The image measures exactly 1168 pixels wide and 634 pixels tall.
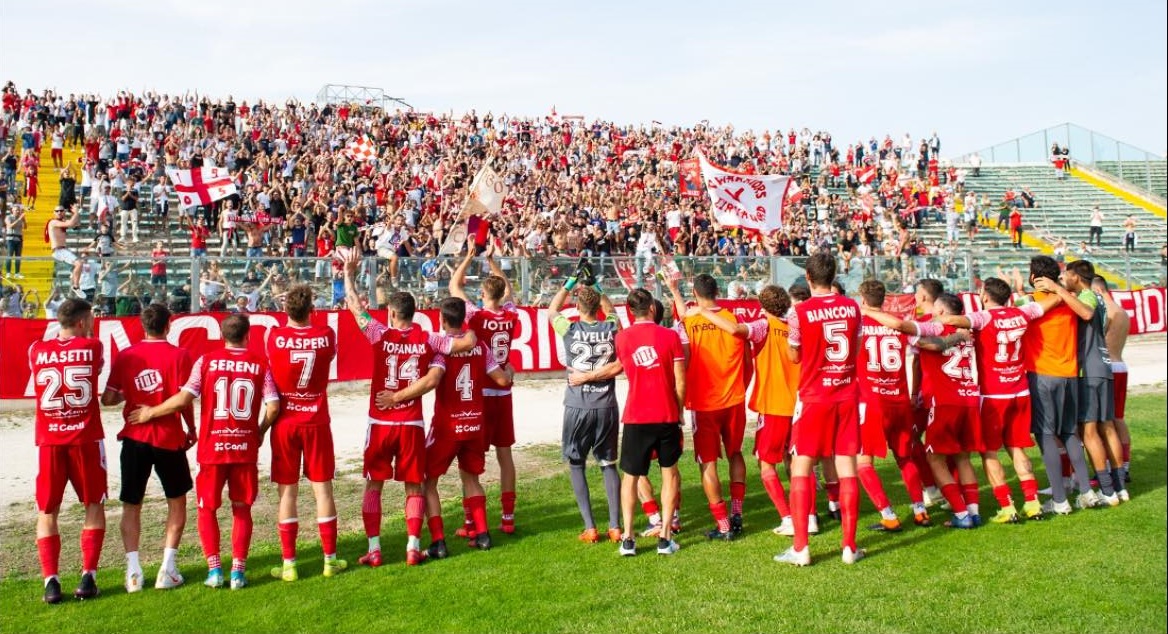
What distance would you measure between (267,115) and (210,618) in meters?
27.2

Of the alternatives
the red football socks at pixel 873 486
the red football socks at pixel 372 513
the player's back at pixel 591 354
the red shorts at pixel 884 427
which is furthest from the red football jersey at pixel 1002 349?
the red football socks at pixel 372 513

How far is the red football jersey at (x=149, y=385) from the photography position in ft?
23.5

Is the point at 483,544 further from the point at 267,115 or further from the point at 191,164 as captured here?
the point at 267,115

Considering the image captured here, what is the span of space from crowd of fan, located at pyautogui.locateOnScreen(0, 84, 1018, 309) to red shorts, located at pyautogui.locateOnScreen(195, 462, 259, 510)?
430 inches

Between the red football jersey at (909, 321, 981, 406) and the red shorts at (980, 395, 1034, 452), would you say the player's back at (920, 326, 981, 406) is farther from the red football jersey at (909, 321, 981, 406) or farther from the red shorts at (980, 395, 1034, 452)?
the red shorts at (980, 395, 1034, 452)

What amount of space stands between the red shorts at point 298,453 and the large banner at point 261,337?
6074 millimetres

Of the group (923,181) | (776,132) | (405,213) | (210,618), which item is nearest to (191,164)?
(405,213)

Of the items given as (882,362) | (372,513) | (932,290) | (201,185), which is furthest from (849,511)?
(201,185)

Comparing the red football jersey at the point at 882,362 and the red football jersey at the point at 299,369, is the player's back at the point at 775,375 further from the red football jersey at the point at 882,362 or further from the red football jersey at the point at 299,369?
the red football jersey at the point at 299,369

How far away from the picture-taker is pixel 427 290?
62.6 ft

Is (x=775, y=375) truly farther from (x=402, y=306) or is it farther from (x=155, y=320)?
(x=155, y=320)

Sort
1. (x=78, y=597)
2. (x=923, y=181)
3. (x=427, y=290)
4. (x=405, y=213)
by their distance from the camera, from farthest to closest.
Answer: (x=923, y=181), (x=405, y=213), (x=427, y=290), (x=78, y=597)

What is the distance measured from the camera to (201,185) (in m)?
22.0

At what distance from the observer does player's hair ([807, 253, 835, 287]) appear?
24.3 feet
